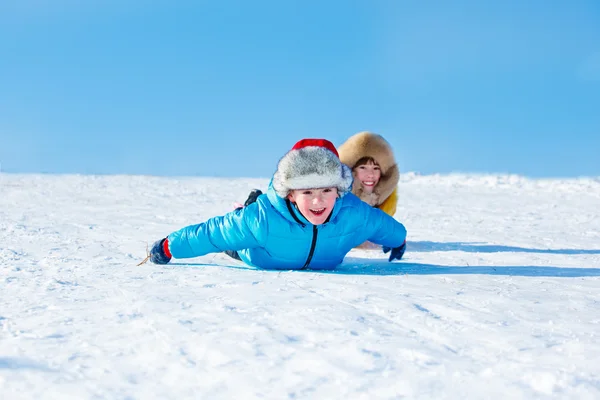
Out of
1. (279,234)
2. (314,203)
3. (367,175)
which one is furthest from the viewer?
(367,175)

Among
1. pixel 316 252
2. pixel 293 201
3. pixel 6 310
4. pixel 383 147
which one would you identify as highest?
pixel 383 147

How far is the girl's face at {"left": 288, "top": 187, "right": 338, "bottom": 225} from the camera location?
11.8 feet

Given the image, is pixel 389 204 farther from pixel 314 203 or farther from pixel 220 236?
pixel 220 236

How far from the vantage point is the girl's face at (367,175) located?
5.63m

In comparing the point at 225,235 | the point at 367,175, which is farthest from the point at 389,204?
the point at 225,235

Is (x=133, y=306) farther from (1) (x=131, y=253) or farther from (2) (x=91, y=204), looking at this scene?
(2) (x=91, y=204)

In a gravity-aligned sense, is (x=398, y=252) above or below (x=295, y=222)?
below

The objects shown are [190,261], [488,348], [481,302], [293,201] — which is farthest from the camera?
[190,261]

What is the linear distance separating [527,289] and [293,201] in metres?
1.44

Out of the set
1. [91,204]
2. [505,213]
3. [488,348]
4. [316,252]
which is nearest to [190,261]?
[316,252]

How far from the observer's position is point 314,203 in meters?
3.60

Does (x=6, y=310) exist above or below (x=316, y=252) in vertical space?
below

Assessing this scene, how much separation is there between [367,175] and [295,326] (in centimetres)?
360

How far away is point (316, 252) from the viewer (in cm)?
387
